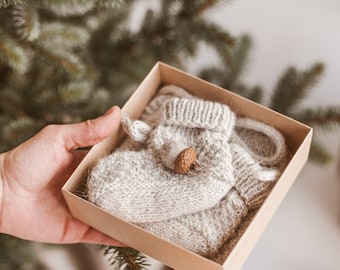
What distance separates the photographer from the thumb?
1.04 metres

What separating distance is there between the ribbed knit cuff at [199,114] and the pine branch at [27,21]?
31 centimetres

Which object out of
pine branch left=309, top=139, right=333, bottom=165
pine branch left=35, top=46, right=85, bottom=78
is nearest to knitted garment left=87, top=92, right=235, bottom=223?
pine branch left=35, top=46, right=85, bottom=78

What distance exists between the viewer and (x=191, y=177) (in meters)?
1.00

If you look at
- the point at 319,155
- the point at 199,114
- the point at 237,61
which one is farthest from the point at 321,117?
the point at 199,114

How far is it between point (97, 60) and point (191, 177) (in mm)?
559

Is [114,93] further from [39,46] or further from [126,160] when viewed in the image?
[126,160]

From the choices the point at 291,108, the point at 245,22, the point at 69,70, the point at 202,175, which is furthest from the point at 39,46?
the point at 245,22

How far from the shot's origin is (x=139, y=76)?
140 cm

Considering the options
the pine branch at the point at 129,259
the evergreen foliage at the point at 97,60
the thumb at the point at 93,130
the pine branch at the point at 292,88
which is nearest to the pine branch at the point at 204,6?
the evergreen foliage at the point at 97,60

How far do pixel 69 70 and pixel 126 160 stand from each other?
12.1 inches

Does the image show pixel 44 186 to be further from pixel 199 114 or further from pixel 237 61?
pixel 237 61

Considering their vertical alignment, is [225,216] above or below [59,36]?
below

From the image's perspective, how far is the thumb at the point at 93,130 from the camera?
3.40ft

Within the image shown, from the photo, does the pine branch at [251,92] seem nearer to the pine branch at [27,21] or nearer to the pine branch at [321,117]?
the pine branch at [321,117]
